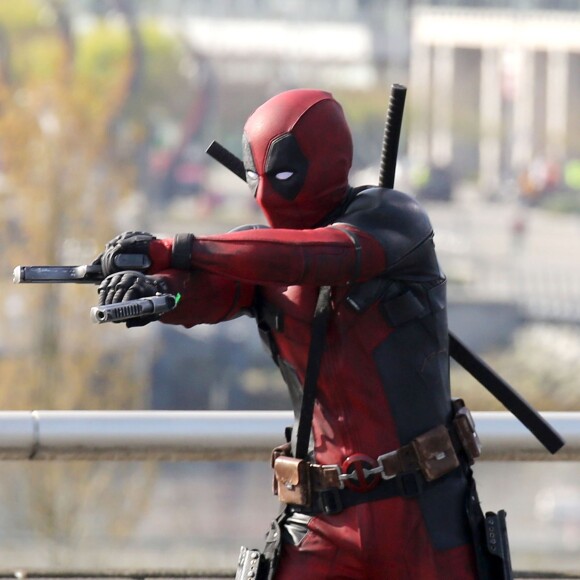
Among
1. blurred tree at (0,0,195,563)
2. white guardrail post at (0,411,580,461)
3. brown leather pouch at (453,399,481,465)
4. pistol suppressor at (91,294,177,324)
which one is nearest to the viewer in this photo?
pistol suppressor at (91,294,177,324)

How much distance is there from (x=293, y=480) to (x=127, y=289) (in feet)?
2.08

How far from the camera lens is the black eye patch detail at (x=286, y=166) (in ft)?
10.8

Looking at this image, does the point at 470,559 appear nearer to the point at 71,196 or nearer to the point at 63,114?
the point at 71,196

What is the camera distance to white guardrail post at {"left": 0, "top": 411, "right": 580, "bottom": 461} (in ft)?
14.7

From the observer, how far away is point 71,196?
38.3 m

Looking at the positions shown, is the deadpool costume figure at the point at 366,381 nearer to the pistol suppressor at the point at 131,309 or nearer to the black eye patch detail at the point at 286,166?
Answer: the black eye patch detail at the point at 286,166

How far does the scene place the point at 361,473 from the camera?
3258 mm

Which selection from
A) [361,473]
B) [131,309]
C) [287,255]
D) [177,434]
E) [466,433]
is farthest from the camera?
[177,434]

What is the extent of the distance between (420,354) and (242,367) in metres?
40.9

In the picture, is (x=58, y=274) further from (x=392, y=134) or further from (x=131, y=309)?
(x=392, y=134)

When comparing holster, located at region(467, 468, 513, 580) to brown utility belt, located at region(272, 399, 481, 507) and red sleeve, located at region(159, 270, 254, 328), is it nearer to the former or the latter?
brown utility belt, located at region(272, 399, 481, 507)

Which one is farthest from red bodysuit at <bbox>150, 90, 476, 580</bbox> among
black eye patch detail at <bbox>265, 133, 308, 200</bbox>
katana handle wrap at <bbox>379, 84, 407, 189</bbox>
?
katana handle wrap at <bbox>379, 84, 407, 189</bbox>

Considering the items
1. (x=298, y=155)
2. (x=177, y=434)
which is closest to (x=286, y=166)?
(x=298, y=155)

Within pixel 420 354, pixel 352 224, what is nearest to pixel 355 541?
pixel 420 354
